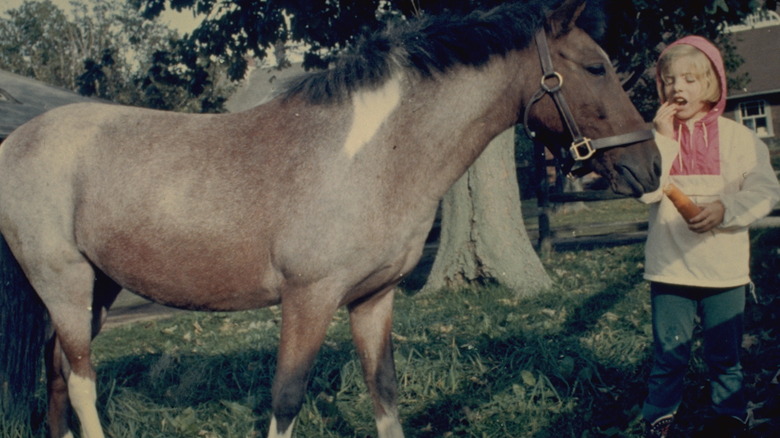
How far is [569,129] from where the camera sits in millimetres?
2861

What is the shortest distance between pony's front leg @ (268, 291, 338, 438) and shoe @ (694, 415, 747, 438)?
192cm

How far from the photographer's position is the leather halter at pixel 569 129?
275cm

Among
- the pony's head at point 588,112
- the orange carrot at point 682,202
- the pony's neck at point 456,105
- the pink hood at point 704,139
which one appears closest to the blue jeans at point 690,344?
the orange carrot at point 682,202

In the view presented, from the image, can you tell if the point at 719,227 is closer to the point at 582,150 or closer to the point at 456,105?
the point at 582,150

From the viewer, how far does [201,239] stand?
115 inches

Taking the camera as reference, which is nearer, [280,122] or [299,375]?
[299,375]

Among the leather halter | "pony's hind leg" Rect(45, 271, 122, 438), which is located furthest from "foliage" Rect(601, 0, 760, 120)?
"pony's hind leg" Rect(45, 271, 122, 438)

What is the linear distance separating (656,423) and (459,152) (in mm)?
1620

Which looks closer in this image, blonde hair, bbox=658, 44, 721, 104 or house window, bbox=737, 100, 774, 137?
blonde hair, bbox=658, 44, 721, 104

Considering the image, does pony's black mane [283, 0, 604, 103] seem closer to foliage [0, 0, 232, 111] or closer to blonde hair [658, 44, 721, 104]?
blonde hair [658, 44, 721, 104]

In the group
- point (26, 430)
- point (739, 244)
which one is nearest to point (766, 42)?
point (739, 244)

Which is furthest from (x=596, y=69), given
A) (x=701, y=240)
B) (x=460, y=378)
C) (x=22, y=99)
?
(x=22, y=99)

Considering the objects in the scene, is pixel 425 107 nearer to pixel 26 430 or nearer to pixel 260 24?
pixel 26 430

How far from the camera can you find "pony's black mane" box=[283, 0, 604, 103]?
2934 millimetres
